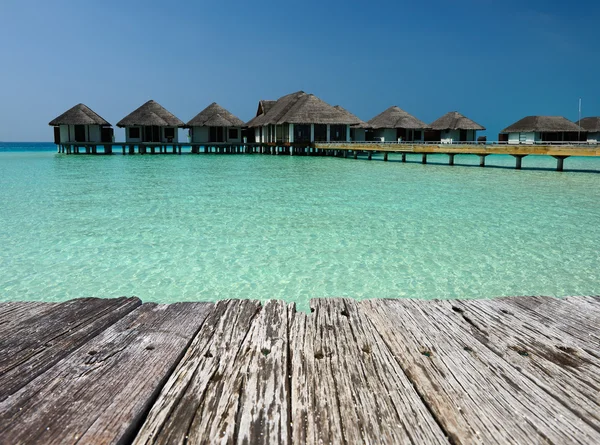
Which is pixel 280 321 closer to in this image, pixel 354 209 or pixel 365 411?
pixel 365 411

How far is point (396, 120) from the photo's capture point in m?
40.5

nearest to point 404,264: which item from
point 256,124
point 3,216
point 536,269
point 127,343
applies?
point 536,269

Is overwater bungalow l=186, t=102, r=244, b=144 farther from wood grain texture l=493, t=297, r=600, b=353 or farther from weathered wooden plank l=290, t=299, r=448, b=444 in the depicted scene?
weathered wooden plank l=290, t=299, r=448, b=444

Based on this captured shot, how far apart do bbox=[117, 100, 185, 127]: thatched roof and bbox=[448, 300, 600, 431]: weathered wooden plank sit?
3728 cm

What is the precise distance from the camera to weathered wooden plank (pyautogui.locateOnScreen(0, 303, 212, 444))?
3.87 feet

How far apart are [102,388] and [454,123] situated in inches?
1726

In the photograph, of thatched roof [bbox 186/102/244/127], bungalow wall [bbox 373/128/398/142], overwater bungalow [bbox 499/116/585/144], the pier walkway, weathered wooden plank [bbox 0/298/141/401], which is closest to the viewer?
weathered wooden plank [bbox 0/298/141/401]

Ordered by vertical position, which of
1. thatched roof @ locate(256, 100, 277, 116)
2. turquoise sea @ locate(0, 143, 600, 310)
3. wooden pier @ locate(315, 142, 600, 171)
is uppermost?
thatched roof @ locate(256, 100, 277, 116)

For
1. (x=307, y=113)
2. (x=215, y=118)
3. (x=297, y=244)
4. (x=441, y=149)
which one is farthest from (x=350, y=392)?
(x=215, y=118)

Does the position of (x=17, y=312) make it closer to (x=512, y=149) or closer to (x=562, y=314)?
(x=562, y=314)

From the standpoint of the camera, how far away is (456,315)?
2117 millimetres

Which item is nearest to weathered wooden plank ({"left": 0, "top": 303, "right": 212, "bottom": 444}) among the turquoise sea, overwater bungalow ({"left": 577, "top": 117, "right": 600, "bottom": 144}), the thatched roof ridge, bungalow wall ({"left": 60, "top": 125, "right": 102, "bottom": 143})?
the turquoise sea

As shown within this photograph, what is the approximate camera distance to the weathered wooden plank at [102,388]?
1.18 meters

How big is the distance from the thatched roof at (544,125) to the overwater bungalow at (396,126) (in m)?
8.32
